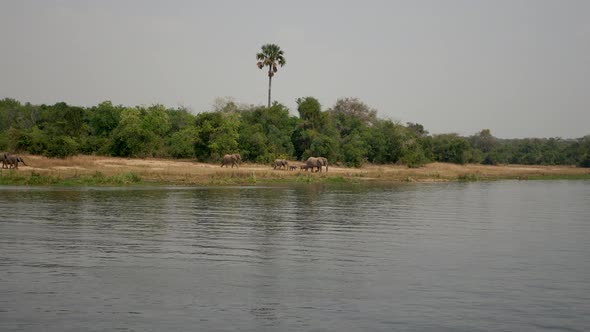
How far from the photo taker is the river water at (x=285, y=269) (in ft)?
43.2

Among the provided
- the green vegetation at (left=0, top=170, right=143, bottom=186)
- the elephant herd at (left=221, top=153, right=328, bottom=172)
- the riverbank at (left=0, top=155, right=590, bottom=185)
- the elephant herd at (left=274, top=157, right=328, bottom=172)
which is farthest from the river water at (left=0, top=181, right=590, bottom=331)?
the elephant herd at (left=274, top=157, right=328, bottom=172)

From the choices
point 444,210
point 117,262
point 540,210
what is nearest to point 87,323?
point 117,262

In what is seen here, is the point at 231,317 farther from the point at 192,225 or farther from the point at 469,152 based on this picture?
the point at 469,152

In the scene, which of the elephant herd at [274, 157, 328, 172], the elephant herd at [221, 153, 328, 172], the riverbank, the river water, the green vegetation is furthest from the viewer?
the elephant herd at [274, 157, 328, 172]

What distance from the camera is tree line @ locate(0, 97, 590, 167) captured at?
67.1 m

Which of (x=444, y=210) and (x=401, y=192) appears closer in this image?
(x=444, y=210)

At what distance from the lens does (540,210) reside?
38188mm

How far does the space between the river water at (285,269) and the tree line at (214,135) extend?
34452mm

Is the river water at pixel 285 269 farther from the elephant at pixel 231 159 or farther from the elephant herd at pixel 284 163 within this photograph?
the elephant herd at pixel 284 163

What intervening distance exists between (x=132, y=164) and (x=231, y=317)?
51160 mm

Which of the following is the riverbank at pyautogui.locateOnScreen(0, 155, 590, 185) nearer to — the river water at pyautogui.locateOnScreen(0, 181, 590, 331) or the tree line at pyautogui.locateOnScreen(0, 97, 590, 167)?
the tree line at pyautogui.locateOnScreen(0, 97, 590, 167)

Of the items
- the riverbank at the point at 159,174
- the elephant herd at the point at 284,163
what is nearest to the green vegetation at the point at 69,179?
the riverbank at the point at 159,174

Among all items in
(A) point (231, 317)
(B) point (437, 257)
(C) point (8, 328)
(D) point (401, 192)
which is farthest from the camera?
(D) point (401, 192)

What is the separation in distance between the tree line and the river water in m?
34.5
